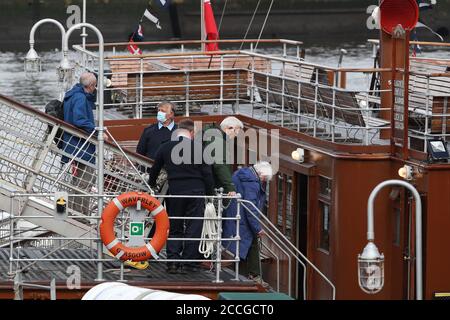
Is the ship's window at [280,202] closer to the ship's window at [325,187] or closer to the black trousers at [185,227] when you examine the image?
the ship's window at [325,187]

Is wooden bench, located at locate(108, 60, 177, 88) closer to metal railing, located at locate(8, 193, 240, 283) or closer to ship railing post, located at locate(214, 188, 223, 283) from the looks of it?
metal railing, located at locate(8, 193, 240, 283)

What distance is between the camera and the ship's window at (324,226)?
688 inches

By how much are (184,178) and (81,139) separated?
6.81 ft

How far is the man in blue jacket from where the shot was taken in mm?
16969

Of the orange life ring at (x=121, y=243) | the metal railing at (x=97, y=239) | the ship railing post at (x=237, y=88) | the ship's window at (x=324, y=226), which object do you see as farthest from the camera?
the ship railing post at (x=237, y=88)

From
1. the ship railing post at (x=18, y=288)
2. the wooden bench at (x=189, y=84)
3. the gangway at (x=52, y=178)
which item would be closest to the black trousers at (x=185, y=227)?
the gangway at (x=52, y=178)

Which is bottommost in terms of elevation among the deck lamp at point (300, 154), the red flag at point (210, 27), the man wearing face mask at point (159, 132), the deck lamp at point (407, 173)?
the deck lamp at point (300, 154)

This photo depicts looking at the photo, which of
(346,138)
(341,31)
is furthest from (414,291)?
(341,31)

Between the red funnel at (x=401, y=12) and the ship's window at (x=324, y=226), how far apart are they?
2.57 meters

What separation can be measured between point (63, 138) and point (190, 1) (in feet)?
205

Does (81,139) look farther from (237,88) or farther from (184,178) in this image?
(237,88)

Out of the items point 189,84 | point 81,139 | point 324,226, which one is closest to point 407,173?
point 324,226

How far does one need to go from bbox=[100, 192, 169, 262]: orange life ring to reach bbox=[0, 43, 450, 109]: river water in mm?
27193

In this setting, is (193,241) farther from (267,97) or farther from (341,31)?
(341,31)
